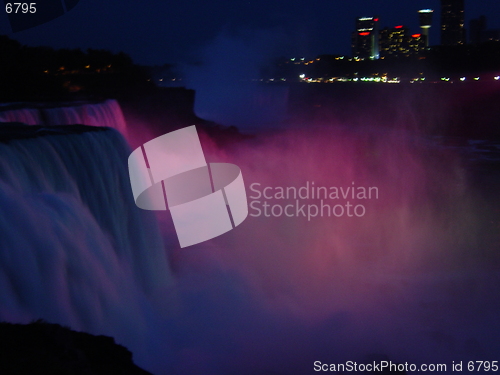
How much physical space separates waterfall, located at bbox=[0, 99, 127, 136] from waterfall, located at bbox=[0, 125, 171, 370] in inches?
131

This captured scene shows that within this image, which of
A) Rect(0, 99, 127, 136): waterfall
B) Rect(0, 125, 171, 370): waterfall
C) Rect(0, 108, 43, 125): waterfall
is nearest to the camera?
Rect(0, 125, 171, 370): waterfall

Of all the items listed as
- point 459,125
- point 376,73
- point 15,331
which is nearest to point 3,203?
point 15,331

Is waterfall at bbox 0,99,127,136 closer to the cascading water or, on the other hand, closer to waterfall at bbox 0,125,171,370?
the cascading water

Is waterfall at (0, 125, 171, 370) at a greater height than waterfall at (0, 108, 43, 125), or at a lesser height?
lesser

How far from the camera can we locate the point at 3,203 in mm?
5441

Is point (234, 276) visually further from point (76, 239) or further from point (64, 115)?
point (64, 115)

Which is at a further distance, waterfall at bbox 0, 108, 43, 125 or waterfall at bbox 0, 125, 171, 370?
waterfall at bbox 0, 108, 43, 125

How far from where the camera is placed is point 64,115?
13.3 meters

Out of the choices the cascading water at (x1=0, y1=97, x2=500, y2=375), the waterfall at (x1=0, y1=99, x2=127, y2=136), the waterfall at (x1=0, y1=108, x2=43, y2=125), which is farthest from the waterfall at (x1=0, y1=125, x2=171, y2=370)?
the waterfall at (x1=0, y1=99, x2=127, y2=136)

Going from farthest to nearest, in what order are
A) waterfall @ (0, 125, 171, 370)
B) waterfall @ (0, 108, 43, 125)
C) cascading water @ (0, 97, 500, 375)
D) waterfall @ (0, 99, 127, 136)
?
1. waterfall @ (0, 99, 127, 136)
2. waterfall @ (0, 108, 43, 125)
3. cascading water @ (0, 97, 500, 375)
4. waterfall @ (0, 125, 171, 370)

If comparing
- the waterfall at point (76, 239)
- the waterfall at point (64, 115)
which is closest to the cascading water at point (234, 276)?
the waterfall at point (76, 239)

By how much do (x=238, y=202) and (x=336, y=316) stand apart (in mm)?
10411

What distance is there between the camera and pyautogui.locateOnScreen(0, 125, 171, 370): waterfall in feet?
16.9

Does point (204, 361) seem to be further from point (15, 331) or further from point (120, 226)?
point (15, 331)
